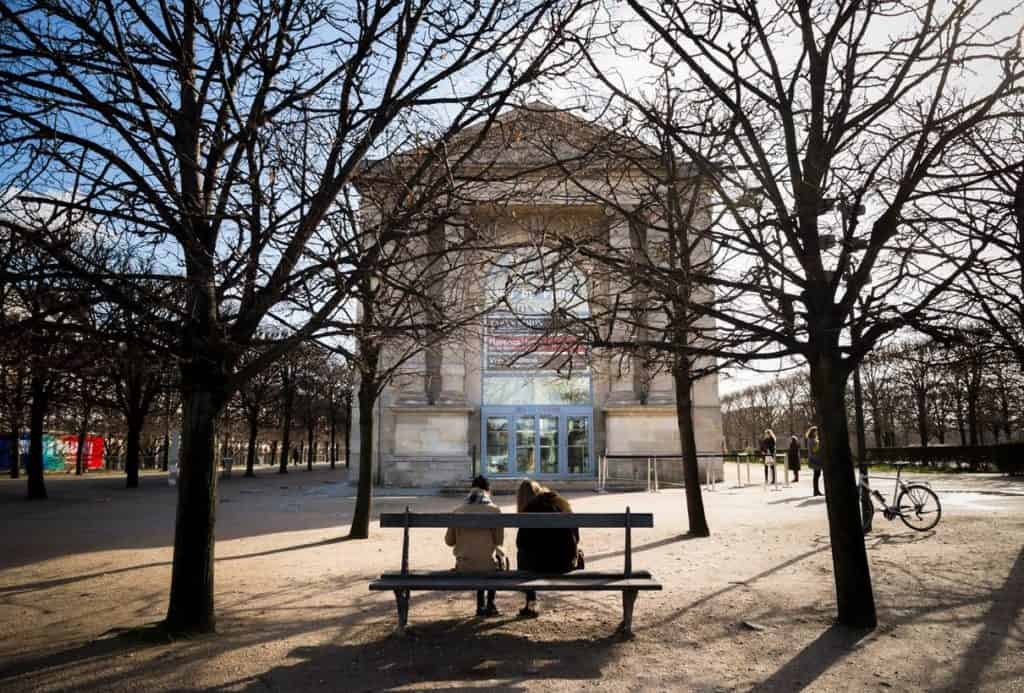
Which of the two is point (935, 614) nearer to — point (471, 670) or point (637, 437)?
point (471, 670)

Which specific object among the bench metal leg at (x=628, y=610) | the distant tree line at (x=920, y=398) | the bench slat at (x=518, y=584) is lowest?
the bench metal leg at (x=628, y=610)

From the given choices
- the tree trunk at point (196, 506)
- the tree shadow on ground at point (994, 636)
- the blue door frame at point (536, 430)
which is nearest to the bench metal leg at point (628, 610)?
the tree shadow on ground at point (994, 636)

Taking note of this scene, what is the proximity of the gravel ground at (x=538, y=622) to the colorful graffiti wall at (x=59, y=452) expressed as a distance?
4364 centimetres

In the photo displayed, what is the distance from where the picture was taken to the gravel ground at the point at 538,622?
16.1 ft

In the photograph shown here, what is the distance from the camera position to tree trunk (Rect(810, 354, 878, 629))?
6023 millimetres

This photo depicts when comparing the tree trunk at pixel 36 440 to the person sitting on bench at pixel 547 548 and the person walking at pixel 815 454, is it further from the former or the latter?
the person walking at pixel 815 454

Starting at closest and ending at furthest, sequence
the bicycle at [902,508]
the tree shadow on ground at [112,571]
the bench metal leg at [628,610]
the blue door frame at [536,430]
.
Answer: the bench metal leg at [628,610], the tree shadow on ground at [112,571], the bicycle at [902,508], the blue door frame at [536,430]

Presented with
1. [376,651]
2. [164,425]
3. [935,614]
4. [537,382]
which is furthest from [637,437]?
[164,425]

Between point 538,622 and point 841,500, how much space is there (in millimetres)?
2892

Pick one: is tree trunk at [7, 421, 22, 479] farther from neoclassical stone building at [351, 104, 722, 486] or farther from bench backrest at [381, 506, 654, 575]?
bench backrest at [381, 506, 654, 575]

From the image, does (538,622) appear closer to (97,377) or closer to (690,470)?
(97,377)

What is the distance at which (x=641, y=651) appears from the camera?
18.0ft

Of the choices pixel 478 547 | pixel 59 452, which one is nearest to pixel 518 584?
pixel 478 547

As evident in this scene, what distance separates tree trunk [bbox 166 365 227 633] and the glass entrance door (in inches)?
855
